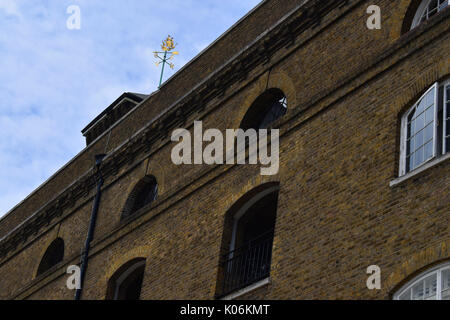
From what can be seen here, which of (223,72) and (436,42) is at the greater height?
Answer: (223,72)

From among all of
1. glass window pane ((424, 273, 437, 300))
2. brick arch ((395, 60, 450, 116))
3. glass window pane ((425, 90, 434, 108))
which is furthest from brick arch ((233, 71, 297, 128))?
glass window pane ((424, 273, 437, 300))

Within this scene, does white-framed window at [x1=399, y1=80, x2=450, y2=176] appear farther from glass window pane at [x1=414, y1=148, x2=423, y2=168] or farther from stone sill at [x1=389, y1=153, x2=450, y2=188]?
stone sill at [x1=389, y1=153, x2=450, y2=188]

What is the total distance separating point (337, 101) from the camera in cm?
1543

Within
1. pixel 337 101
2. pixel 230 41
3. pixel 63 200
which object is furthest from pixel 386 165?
pixel 63 200

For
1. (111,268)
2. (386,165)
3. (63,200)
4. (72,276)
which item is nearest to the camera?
(386,165)

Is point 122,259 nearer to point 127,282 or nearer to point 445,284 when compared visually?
point 127,282

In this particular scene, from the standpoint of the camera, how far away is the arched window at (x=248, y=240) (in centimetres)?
1587

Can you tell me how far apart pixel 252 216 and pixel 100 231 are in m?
5.15

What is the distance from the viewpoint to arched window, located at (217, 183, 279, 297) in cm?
1587

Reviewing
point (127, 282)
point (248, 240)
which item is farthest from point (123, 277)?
point (248, 240)

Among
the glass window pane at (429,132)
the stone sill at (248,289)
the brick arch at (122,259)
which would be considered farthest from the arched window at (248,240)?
the glass window pane at (429,132)

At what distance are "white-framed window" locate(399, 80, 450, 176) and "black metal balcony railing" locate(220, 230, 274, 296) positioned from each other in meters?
3.19

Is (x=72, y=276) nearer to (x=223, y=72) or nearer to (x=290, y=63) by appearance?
(x=223, y=72)

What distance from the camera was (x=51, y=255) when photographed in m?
23.0
